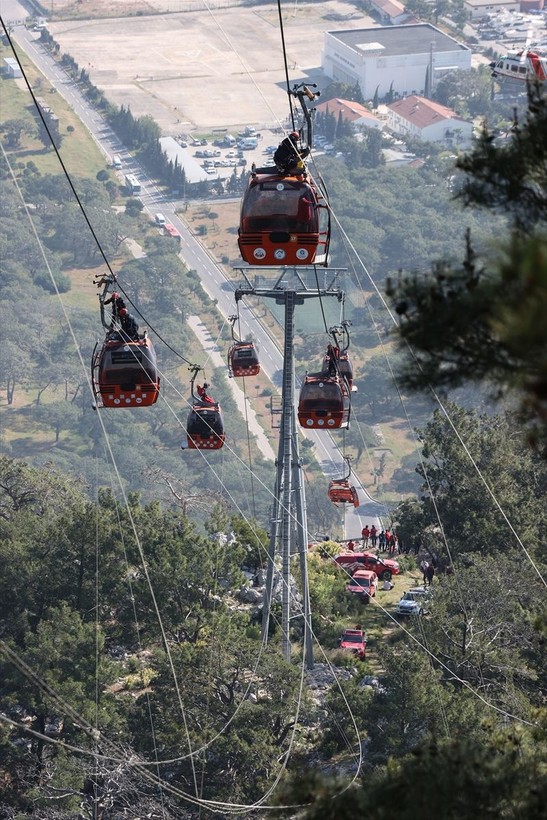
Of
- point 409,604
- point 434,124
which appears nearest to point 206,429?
point 409,604

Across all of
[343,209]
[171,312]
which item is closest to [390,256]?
[343,209]

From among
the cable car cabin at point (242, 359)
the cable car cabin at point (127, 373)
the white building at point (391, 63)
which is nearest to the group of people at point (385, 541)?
the cable car cabin at point (242, 359)

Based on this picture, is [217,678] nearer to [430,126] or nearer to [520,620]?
[520,620]

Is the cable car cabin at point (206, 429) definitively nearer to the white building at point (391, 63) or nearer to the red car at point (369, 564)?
the red car at point (369, 564)

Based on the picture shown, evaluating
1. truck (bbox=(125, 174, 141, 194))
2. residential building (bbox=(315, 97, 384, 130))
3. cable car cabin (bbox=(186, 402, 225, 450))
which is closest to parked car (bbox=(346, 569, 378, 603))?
cable car cabin (bbox=(186, 402, 225, 450))

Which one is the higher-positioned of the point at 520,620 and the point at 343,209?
the point at 520,620

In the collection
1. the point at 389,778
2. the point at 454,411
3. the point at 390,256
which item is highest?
the point at 389,778

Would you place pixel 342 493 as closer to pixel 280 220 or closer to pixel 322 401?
pixel 322 401
